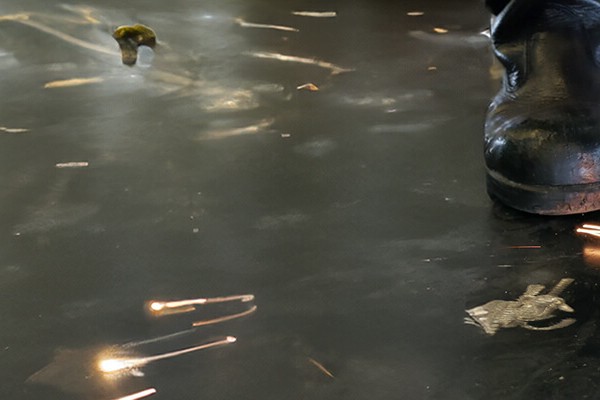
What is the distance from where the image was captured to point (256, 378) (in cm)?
71

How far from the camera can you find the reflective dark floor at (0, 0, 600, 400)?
2.37ft

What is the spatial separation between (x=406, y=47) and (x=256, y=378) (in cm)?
115

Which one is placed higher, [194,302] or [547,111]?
[547,111]

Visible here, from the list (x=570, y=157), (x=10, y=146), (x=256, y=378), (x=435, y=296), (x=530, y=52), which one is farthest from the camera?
(x=10, y=146)

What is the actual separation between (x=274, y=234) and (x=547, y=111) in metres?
0.36

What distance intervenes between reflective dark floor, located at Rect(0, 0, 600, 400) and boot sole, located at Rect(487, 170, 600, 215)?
2 cm

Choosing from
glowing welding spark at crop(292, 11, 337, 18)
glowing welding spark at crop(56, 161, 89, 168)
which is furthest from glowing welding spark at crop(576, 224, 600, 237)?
glowing welding spark at crop(292, 11, 337, 18)

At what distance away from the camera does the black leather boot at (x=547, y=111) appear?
0.93 m

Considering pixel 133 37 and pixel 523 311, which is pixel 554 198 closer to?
pixel 523 311

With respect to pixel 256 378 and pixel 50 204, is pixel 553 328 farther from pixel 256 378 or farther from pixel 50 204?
pixel 50 204

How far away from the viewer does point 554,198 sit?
0.94 meters

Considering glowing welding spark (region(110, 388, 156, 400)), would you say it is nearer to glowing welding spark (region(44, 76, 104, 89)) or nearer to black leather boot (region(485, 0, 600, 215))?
black leather boot (region(485, 0, 600, 215))

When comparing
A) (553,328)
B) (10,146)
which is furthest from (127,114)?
(553,328)

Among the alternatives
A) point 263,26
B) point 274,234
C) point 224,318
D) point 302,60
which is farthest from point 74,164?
point 263,26
